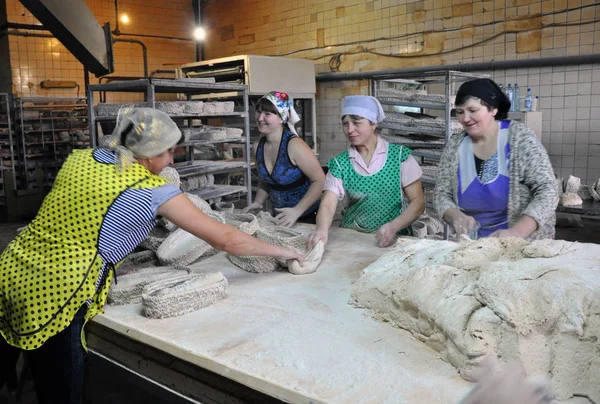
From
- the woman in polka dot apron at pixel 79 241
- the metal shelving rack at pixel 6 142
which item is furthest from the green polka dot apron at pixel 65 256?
the metal shelving rack at pixel 6 142

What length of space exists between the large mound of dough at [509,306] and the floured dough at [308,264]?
402mm

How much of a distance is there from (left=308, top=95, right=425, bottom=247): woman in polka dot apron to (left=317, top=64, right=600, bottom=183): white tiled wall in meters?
3.72

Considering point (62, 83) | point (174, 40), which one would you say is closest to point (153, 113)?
point (62, 83)

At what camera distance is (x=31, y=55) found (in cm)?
852

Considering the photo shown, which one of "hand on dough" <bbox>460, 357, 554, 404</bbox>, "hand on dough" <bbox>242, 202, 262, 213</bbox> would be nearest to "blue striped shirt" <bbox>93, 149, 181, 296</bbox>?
"hand on dough" <bbox>460, 357, 554, 404</bbox>

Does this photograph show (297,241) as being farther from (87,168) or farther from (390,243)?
(87,168)

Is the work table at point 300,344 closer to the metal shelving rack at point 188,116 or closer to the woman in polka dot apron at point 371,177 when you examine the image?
the woman in polka dot apron at point 371,177

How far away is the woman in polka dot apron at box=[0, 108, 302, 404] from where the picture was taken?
1.69 m

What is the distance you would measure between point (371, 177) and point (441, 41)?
14.6 feet

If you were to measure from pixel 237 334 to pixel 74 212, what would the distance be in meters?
0.65

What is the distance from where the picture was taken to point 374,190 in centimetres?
285

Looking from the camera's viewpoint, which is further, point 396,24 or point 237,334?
point 396,24

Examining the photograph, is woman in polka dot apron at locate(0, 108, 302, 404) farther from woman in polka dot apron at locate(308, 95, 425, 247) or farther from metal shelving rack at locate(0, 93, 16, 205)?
metal shelving rack at locate(0, 93, 16, 205)

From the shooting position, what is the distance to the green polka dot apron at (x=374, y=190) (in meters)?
2.82
